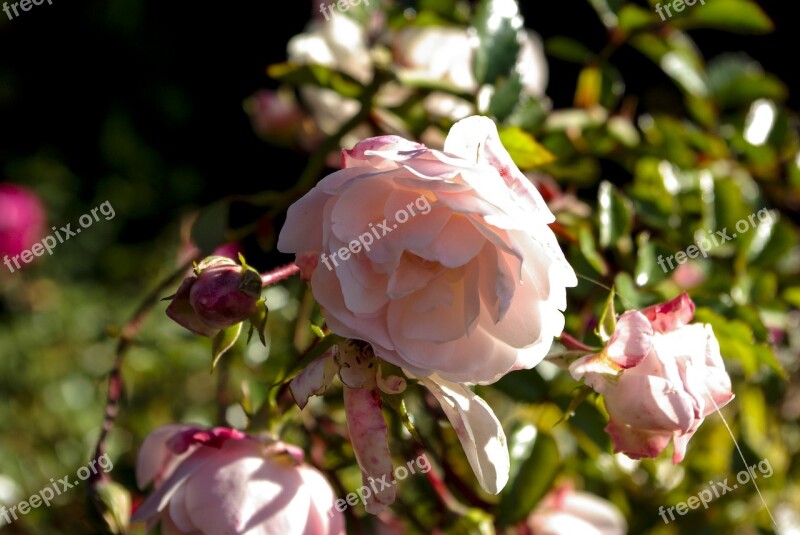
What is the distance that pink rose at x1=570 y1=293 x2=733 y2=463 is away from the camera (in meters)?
0.38

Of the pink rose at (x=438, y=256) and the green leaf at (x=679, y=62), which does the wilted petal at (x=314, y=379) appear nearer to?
the pink rose at (x=438, y=256)

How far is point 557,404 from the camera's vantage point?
578 millimetres

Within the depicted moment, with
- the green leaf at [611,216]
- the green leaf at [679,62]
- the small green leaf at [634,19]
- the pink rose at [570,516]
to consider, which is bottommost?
the pink rose at [570,516]

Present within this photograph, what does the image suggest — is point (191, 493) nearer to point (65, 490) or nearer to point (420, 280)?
point (420, 280)

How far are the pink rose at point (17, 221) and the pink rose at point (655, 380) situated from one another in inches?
56.3

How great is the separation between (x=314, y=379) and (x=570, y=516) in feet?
0.96

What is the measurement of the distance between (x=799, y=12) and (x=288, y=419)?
1790 mm

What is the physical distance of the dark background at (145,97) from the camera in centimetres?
223

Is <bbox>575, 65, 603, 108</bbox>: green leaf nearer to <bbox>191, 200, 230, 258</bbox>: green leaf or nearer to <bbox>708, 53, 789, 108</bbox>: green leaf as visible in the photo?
<bbox>708, 53, 789, 108</bbox>: green leaf

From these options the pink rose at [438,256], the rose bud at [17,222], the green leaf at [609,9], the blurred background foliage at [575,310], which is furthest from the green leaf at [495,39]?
the rose bud at [17,222]

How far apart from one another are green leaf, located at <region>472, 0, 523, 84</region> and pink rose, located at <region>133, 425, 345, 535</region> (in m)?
0.28

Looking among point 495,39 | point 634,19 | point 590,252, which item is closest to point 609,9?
point 634,19

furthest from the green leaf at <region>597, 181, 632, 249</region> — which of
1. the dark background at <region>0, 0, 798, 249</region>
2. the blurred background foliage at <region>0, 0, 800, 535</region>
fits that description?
the dark background at <region>0, 0, 798, 249</region>

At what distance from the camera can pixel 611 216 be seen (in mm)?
565
